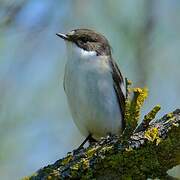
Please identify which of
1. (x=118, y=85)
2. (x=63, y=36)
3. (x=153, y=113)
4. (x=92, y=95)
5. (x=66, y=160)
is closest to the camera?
(x=153, y=113)

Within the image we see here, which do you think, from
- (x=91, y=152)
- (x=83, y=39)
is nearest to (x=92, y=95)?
(x=83, y=39)

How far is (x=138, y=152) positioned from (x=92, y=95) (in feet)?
5.29

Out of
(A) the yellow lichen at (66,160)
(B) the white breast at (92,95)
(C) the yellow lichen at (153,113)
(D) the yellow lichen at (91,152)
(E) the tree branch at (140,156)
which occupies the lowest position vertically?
(E) the tree branch at (140,156)

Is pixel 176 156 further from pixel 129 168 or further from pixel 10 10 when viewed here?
pixel 10 10

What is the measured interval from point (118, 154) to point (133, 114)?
0.22 m

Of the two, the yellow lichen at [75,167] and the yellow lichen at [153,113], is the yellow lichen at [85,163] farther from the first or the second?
the yellow lichen at [153,113]

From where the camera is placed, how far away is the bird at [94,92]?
162 inches

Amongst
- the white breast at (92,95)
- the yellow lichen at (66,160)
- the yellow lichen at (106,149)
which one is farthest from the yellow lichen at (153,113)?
the white breast at (92,95)

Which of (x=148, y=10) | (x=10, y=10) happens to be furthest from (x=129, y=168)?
(x=148, y=10)

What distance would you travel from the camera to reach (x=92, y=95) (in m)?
4.11

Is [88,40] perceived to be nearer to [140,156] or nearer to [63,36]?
[63,36]

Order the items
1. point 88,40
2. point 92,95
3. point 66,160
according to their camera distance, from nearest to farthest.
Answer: point 66,160
point 92,95
point 88,40

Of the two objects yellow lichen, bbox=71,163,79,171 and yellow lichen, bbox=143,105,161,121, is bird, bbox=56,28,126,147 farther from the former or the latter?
yellow lichen, bbox=143,105,161,121

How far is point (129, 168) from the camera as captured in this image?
2.55 m
